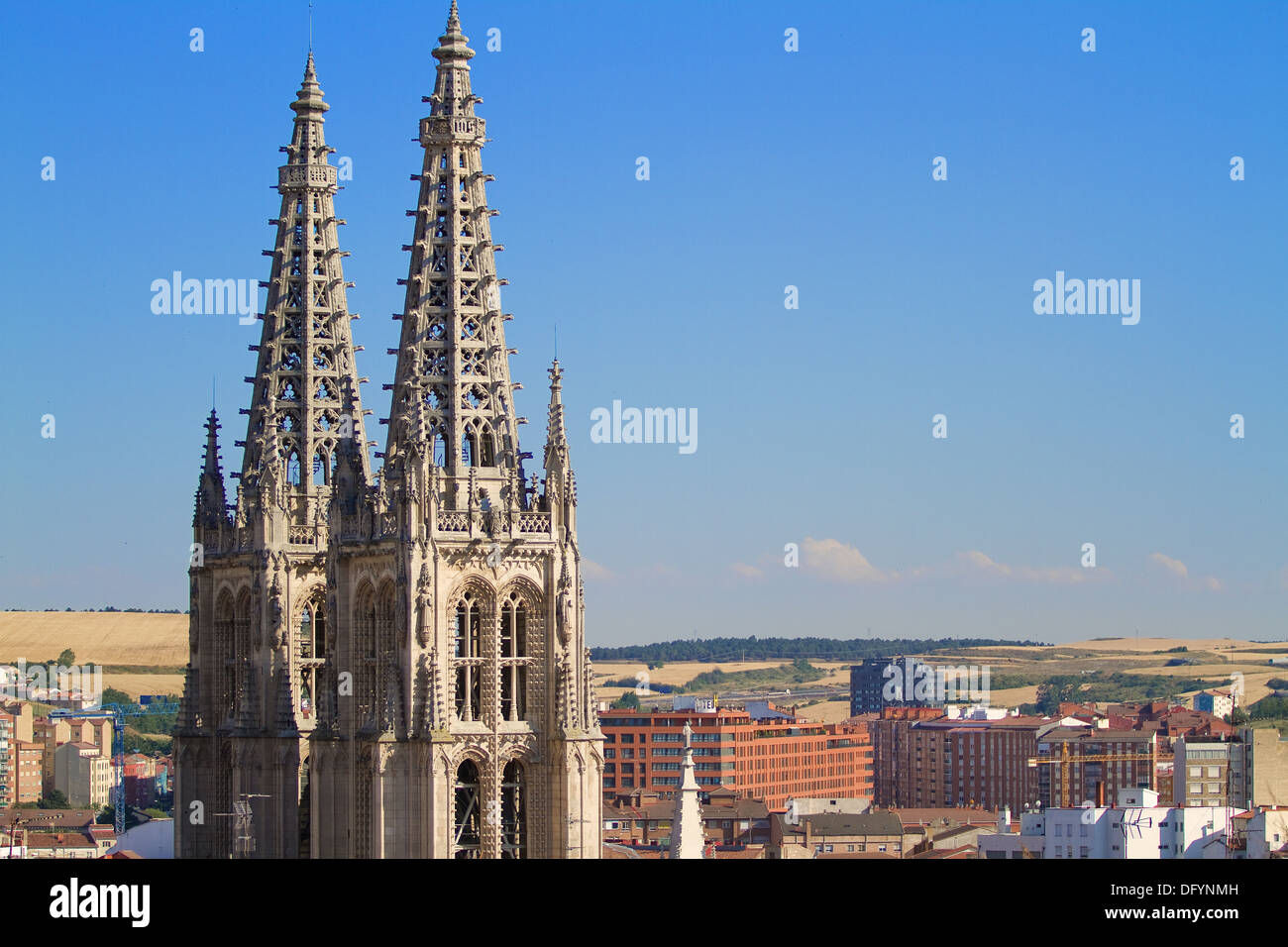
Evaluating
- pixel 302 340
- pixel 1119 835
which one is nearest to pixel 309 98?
pixel 302 340

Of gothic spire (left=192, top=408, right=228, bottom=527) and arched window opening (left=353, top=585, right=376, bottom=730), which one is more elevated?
gothic spire (left=192, top=408, right=228, bottom=527)

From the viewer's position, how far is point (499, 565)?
8388 centimetres

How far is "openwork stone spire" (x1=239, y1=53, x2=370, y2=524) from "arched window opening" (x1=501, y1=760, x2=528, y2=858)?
19629mm

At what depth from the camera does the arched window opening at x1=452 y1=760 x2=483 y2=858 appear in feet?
275

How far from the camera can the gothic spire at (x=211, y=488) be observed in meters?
104

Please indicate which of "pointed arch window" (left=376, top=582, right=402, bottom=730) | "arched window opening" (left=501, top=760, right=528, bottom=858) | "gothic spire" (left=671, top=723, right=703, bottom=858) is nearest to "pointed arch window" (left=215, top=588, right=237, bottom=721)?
"pointed arch window" (left=376, top=582, right=402, bottom=730)

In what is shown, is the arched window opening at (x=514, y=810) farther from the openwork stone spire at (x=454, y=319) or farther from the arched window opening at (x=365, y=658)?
the openwork stone spire at (x=454, y=319)

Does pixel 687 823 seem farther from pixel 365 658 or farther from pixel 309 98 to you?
pixel 309 98

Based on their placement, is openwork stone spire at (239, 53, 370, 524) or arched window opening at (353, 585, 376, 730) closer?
arched window opening at (353, 585, 376, 730)

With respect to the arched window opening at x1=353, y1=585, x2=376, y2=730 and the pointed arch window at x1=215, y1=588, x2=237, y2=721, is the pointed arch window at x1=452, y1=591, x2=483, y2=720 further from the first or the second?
the pointed arch window at x1=215, y1=588, x2=237, y2=721

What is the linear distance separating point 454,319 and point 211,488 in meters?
22.9

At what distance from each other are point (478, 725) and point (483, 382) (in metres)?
11.2

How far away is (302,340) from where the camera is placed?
101m

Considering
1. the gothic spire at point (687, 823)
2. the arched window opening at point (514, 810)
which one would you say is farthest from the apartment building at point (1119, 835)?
the arched window opening at point (514, 810)
